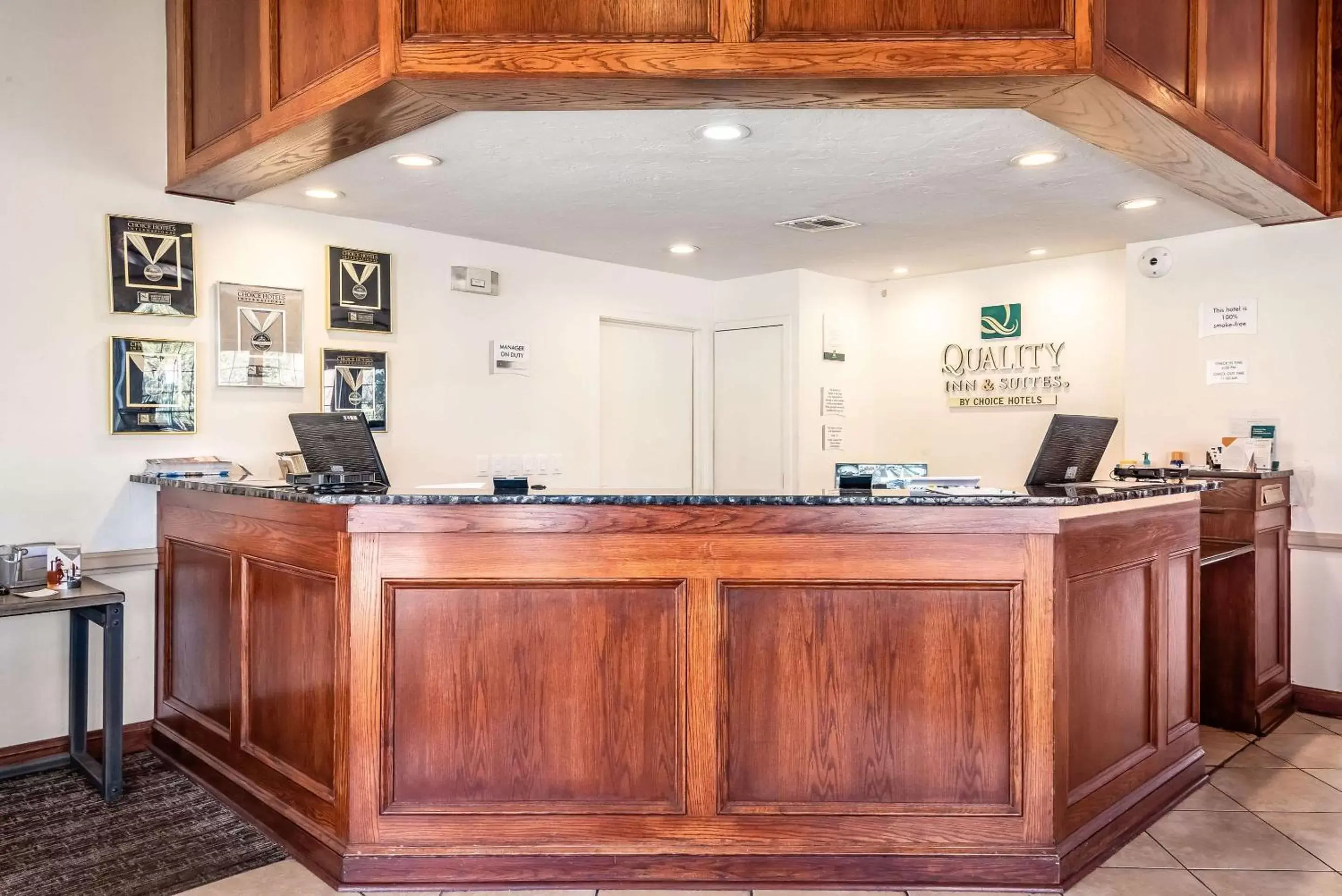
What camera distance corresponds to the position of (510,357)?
4949 millimetres

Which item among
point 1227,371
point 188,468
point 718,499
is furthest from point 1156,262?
point 188,468

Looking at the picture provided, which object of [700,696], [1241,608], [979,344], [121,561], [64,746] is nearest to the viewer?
[700,696]

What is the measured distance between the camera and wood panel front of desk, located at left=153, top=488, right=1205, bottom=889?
2494 millimetres

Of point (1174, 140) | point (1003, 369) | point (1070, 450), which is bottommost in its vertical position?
point (1070, 450)

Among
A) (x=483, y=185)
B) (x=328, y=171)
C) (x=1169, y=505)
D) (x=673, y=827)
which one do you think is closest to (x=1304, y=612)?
(x=1169, y=505)

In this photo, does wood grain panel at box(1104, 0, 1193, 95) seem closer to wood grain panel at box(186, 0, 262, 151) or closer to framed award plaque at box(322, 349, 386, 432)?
wood grain panel at box(186, 0, 262, 151)

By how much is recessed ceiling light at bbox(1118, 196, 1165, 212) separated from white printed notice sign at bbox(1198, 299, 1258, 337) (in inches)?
31.3

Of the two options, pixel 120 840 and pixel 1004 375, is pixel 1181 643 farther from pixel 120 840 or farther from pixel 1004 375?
pixel 120 840

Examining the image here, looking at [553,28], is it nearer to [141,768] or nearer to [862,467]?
[862,467]

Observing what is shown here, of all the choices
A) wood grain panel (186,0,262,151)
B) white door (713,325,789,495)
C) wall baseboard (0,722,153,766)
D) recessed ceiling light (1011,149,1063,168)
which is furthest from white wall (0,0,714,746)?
recessed ceiling light (1011,149,1063,168)

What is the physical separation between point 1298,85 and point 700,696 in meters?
3.43

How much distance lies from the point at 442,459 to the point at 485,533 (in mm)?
2279

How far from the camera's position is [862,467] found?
2902mm

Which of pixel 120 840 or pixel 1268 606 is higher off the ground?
pixel 1268 606
